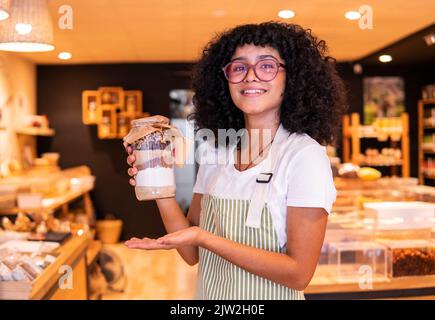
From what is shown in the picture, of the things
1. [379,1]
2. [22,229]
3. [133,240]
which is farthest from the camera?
[379,1]

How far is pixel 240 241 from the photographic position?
1266 millimetres

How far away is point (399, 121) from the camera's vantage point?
643 centimetres

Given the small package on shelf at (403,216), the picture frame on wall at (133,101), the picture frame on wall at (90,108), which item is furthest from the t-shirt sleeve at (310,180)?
the picture frame on wall at (133,101)

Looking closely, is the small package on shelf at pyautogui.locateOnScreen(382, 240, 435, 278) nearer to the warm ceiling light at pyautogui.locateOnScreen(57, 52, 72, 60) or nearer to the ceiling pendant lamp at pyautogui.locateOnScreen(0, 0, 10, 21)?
the ceiling pendant lamp at pyautogui.locateOnScreen(0, 0, 10, 21)

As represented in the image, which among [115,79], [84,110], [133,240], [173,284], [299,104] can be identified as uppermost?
[115,79]

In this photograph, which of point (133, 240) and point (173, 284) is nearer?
A: point (133, 240)

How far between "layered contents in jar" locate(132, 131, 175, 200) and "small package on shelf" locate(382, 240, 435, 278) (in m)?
1.51

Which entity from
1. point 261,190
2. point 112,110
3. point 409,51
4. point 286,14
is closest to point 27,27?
point 261,190

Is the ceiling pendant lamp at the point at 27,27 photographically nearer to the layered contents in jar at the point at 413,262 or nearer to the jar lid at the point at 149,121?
the jar lid at the point at 149,121

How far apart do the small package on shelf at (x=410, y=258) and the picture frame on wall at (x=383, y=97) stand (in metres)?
4.67

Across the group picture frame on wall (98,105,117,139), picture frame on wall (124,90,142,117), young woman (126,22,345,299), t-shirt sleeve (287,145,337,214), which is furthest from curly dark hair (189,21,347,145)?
picture frame on wall (124,90,142,117)
